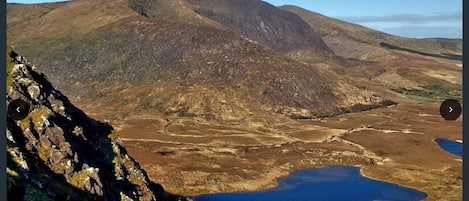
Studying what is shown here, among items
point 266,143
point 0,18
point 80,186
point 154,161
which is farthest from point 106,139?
point 266,143

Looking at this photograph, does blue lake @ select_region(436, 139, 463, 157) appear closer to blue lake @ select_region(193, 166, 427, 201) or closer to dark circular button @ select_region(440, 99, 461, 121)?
blue lake @ select_region(193, 166, 427, 201)

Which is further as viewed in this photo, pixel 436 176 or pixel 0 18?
pixel 436 176

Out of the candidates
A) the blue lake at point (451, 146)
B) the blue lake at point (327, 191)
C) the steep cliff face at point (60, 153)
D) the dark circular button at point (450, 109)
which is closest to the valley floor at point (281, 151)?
the blue lake at point (451, 146)

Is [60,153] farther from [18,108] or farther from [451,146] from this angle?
[451,146]

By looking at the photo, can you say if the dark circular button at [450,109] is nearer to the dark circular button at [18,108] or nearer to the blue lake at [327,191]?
the dark circular button at [18,108]

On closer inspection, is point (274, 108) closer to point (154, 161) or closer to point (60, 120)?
point (154, 161)

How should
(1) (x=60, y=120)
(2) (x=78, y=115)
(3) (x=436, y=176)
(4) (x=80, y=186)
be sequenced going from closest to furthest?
1. (4) (x=80, y=186)
2. (1) (x=60, y=120)
3. (2) (x=78, y=115)
4. (3) (x=436, y=176)
